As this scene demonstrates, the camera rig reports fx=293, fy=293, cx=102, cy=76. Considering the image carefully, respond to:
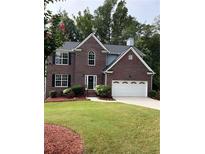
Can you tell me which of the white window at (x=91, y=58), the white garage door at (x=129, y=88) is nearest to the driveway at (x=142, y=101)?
the white garage door at (x=129, y=88)

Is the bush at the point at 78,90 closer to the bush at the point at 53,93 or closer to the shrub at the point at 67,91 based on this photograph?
the shrub at the point at 67,91

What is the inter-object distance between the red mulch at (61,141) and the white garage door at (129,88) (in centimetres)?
51

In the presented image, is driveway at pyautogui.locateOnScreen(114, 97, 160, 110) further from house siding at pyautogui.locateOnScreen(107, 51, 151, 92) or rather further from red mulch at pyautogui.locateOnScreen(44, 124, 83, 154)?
red mulch at pyautogui.locateOnScreen(44, 124, 83, 154)

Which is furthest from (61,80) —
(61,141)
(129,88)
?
(129,88)

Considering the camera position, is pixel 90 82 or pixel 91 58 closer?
pixel 90 82

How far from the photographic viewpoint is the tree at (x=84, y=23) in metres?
2.37

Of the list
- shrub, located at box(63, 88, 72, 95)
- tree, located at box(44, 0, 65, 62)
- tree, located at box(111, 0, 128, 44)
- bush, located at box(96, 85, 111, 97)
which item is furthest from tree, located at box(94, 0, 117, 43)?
shrub, located at box(63, 88, 72, 95)

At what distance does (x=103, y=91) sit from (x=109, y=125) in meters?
0.28

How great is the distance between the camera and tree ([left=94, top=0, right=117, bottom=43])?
2.41 metres

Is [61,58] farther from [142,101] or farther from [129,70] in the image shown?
[142,101]

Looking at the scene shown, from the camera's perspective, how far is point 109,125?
2.41 m

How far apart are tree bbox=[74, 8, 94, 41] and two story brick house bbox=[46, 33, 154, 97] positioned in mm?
47
